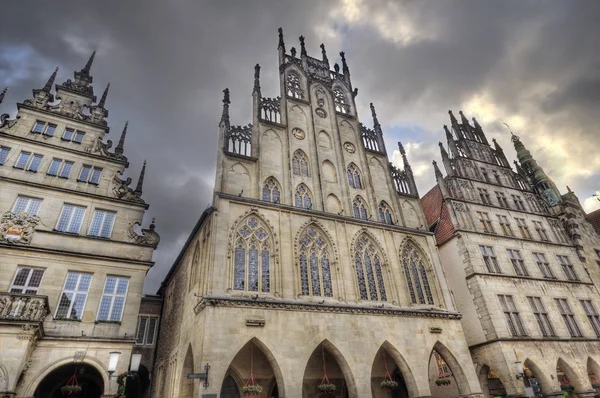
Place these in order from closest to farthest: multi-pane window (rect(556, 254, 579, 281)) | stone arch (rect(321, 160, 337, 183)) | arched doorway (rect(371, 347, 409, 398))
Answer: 1. arched doorway (rect(371, 347, 409, 398))
2. stone arch (rect(321, 160, 337, 183))
3. multi-pane window (rect(556, 254, 579, 281))

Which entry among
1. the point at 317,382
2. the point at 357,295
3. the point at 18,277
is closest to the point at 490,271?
the point at 357,295

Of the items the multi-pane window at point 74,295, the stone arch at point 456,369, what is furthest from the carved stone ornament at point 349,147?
the multi-pane window at point 74,295

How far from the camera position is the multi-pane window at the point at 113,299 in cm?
1720

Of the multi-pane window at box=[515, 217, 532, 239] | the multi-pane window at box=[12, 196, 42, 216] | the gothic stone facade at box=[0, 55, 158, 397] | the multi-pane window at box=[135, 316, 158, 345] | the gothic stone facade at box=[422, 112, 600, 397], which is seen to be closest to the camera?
the gothic stone facade at box=[0, 55, 158, 397]

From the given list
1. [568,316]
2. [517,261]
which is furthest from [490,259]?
[568,316]

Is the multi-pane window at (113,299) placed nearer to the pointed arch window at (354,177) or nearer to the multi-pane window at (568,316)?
the pointed arch window at (354,177)

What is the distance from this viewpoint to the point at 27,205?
18.2 meters

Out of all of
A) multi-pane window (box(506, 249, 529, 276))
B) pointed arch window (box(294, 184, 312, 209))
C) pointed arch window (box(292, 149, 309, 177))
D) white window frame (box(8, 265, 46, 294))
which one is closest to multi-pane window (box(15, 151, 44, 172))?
white window frame (box(8, 265, 46, 294))

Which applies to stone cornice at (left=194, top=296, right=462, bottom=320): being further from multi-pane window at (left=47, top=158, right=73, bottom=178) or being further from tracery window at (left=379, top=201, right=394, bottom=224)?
multi-pane window at (left=47, top=158, right=73, bottom=178)

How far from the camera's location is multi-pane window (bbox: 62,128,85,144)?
21.2 m

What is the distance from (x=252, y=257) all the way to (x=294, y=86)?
15.2 meters

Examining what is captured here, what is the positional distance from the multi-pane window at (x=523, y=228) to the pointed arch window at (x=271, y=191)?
22112mm

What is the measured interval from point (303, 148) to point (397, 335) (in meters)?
13.0

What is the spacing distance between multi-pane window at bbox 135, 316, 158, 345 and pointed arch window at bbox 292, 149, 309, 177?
16.6 metres
